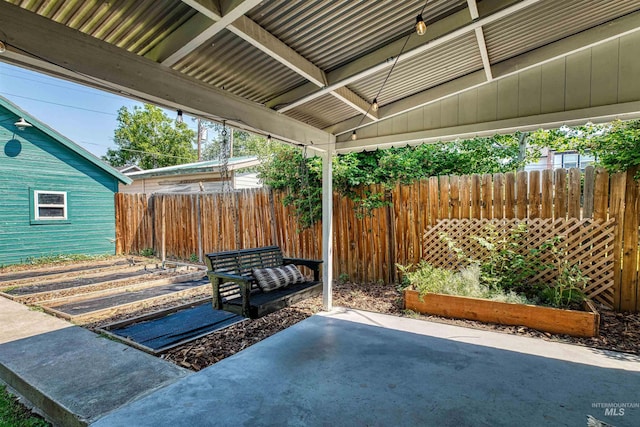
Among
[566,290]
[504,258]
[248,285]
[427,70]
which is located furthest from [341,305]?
[427,70]

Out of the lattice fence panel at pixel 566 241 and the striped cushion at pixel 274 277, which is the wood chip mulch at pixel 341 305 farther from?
the striped cushion at pixel 274 277

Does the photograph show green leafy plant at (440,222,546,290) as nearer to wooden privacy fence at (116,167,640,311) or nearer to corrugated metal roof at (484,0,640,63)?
wooden privacy fence at (116,167,640,311)

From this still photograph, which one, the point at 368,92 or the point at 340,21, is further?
the point at 368,92

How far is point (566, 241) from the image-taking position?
4.08 m

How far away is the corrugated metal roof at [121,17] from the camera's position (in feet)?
5.57

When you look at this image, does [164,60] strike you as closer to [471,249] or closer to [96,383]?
[96,383]

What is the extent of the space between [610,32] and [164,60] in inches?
157

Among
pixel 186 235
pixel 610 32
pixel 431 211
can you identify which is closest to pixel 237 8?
pixel 610 32

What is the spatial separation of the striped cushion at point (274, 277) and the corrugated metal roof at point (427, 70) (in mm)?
2327

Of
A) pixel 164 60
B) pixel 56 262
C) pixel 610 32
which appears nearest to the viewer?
pixel 164 60

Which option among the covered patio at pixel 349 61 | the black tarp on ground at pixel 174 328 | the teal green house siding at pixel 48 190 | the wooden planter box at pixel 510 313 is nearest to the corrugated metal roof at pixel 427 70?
the covered patio at pixel 349 61

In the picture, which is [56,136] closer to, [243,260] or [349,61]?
[243,260]

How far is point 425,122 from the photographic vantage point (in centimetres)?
410

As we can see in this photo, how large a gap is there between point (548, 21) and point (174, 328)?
4.99 meters
